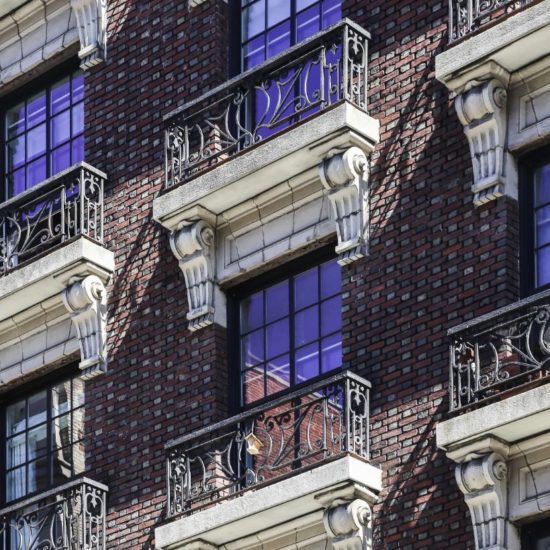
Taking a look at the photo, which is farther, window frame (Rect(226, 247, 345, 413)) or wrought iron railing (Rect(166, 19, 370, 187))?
wrought iron railing (Rect(166, 19, 370, 187))

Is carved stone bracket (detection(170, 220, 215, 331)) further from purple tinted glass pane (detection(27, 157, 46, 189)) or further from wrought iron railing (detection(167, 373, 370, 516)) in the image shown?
purple tinted glass pane (detection(27, 157, 46, 189))

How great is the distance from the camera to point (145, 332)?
29641 millimetres

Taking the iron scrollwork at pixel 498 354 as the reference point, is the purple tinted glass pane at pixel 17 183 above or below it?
above

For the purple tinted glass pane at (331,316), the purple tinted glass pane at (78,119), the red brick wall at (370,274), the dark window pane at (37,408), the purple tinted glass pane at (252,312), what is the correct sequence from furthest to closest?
the purple tinted glass pane at (78,119) → the dark window pane at (37,408) → the purple tinted glass pane at (252,312) → the purple tinted glass pane at (331,316) → the red brick wall at (370,274)

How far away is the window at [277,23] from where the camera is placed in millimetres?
29703

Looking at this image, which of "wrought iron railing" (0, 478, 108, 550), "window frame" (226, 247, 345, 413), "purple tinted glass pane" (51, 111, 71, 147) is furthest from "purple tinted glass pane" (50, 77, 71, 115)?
"wrought iron railing" (0, 478, 108, 550)

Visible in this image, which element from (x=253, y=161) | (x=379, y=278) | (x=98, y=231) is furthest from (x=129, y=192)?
(x=379, y=278)

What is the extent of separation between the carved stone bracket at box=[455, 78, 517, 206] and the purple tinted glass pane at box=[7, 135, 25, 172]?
8052 mm

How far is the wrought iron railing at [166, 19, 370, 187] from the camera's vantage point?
93.0 ft

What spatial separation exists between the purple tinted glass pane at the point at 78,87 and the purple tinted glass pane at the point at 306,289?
5193 mm

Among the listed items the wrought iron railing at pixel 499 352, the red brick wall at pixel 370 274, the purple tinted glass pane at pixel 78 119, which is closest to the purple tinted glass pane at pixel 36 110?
the purple tinted glass pane at pixel 78 119

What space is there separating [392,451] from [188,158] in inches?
207

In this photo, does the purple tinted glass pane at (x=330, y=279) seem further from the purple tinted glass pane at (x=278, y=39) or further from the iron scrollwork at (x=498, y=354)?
the purple tinted glass pane at (x=278, y=39)

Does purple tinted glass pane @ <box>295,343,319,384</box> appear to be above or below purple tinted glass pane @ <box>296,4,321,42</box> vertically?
below
